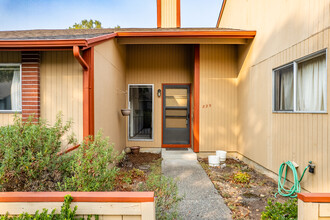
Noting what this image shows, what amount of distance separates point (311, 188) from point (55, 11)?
30415 mm

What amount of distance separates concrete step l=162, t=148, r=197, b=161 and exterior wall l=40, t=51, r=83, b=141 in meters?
2.80

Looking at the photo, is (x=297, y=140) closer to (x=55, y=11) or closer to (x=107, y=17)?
(x=107, y=17)

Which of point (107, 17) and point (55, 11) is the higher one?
point (55, 11)

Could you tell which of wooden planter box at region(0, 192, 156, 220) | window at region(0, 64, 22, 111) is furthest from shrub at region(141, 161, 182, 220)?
window at region(0, 64, 22, 111)

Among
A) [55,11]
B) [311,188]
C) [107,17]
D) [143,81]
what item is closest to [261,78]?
[311,188]

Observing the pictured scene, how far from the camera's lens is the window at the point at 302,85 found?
3207 millimetres

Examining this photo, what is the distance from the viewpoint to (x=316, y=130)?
322 cm

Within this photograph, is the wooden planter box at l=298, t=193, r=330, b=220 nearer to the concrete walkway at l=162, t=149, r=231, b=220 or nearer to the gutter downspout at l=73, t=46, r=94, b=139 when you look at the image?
the concrete walkway at l=162, t=149, r=231, b=220

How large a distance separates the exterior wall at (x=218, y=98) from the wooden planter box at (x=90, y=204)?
498 centimetres

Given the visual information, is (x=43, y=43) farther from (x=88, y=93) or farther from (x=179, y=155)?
(x=179, y=155)

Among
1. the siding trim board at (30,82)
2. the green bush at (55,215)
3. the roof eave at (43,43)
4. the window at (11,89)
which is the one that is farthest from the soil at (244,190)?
the window at (11,89)

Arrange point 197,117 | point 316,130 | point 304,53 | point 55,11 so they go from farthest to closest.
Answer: point 55,11 < point 197,117 < point 304,53 < point 316,130

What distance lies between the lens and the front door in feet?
24.0

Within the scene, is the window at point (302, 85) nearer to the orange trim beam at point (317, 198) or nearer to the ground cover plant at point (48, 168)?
the orange trim beam at point (317, 198)
